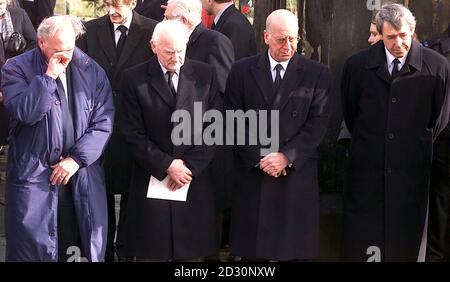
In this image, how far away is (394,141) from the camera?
20.6ft

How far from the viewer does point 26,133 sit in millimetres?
5934

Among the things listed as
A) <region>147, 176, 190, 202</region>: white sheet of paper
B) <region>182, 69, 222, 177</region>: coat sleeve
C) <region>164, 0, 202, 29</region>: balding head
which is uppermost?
<region>164, 0, 202, 29</region>: balding head

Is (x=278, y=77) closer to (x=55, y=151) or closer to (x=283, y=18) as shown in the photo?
(x=283, y=18)

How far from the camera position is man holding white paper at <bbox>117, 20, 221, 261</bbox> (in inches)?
239

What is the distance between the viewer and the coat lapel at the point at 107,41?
22.2 feet

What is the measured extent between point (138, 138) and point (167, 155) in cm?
21

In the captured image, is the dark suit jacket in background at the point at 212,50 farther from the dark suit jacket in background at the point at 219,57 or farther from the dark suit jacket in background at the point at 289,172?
the dark suit jacket in background at the point at 289,172

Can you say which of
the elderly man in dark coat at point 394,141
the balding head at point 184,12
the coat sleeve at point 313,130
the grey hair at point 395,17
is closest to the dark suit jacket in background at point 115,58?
the balding head at point 184,12

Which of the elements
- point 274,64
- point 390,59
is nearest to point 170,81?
point 274,64

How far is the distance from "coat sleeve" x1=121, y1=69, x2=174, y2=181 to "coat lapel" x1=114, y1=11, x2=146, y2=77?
52 cm

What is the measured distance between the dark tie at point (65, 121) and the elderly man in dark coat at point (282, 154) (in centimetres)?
100

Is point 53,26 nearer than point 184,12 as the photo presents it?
Yes

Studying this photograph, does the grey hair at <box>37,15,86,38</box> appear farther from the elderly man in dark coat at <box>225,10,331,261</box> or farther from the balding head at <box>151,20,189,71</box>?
the elderly man in dark coat at <box>225,10,331,261</box>

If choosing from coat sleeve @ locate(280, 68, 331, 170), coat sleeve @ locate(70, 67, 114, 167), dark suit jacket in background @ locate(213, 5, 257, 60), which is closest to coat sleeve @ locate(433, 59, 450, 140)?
coat sleeve @ locate(280, 68, 331, 170)
